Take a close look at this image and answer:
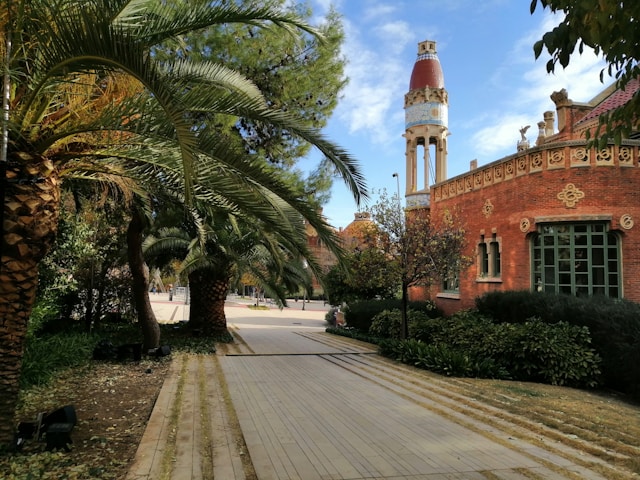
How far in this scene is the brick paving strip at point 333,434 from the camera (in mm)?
Answer: 4453

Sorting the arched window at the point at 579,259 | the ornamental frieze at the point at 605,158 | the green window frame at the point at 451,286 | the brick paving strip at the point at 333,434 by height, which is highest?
the ornamental frieze at the point at 605,158

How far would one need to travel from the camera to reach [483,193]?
15953mm

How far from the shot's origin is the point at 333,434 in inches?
219

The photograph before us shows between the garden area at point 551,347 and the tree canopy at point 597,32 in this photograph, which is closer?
the tree canopy at point 597,32

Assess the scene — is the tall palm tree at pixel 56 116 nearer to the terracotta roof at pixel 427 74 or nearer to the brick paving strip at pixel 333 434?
the brick paving strip at pixel 333 434

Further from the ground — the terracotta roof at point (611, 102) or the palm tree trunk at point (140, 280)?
the terracotta roof at point (611, 102)

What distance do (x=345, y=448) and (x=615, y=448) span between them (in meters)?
2.98

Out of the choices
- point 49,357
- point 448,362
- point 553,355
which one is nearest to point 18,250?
point 49,357

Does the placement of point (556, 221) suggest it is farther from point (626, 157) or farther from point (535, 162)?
point (626, 157)

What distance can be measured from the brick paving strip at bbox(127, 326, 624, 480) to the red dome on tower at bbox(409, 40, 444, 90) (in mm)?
22629

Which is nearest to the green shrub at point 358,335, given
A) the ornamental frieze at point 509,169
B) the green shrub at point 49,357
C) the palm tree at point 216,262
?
the palm tree at point 216,262

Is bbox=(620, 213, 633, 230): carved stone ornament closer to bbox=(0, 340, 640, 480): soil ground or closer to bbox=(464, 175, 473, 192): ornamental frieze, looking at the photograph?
bbox=(464, 175, 473, 192): ornamental frieze

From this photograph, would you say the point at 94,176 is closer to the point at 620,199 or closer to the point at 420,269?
the point at 420,269

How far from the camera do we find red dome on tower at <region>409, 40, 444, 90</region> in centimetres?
2798
